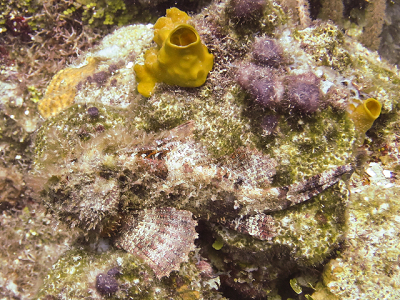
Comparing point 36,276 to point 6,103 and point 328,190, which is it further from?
point 328,190

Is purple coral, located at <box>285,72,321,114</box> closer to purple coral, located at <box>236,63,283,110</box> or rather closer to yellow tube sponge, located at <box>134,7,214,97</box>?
purple coral, located at <box>236,63,283,110</box>

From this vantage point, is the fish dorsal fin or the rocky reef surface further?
the fish dorsal fin

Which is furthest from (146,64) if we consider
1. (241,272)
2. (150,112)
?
(241,272)

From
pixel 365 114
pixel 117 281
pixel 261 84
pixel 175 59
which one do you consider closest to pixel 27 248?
pixel 117 281

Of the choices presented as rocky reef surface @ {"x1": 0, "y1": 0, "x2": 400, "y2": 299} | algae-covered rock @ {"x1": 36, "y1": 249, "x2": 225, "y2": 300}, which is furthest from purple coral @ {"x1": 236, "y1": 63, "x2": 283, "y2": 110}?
Result: algae-covered rock @ {"x1": 36, "y1": 249, "x2": 225, "y2": 300}

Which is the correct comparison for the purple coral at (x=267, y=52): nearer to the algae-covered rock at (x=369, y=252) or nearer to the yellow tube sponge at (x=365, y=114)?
the yellow tube sponge at (x=365, y=114)

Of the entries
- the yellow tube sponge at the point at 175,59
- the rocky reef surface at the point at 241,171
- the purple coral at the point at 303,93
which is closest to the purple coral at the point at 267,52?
the rocky reef surface at the point at 241,171
